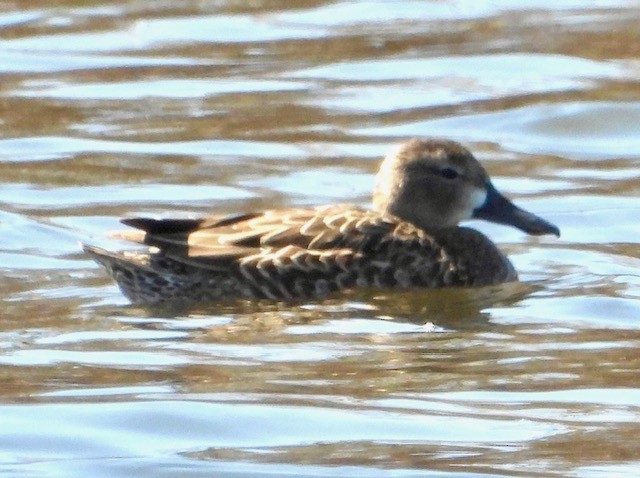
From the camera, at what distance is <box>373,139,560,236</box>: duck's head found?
440 inches

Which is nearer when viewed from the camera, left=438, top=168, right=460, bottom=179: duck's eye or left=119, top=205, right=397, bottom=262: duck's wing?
left=119, top=205, right=397, bottom=262: duck's wing

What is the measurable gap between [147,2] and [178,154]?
541cm

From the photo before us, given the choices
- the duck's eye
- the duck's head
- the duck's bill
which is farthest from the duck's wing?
the duck's bill

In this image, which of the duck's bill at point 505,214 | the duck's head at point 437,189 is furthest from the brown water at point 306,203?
the duck's head at point 437,189

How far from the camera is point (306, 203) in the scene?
12.6 m

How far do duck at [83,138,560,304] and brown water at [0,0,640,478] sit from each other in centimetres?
14

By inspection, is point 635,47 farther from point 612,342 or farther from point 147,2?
point 612,342

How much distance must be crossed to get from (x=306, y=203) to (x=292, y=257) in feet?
7.17

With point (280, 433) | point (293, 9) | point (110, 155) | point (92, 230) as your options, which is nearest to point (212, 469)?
point (280, 433)

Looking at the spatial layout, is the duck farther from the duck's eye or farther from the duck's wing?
the duck's eye

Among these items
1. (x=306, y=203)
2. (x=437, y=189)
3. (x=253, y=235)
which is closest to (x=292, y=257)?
(x=253, y=235)

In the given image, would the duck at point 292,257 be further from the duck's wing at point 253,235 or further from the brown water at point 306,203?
the brown water at point 306,203

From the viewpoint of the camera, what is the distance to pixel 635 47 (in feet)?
55.0

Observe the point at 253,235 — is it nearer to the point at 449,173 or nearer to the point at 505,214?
the point at 449,173
